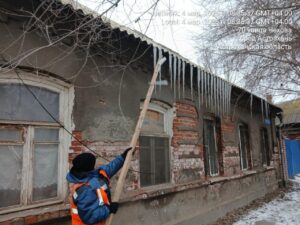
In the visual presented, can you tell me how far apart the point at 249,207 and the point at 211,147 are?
2.30m

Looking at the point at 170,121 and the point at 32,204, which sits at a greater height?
the point at 170,121

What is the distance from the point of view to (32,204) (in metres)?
3.54

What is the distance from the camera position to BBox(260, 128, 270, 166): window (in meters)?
11.2

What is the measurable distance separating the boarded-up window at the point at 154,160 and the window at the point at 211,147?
65.4 inches

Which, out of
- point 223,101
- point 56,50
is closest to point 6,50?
point 56,50

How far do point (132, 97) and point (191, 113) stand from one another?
6.74 ft

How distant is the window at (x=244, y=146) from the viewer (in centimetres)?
964

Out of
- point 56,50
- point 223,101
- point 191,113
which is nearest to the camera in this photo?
point 56,50

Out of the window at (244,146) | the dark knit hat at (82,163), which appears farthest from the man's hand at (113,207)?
the window at (244,146)

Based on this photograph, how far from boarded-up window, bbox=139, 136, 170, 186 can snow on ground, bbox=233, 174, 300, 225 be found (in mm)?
2348

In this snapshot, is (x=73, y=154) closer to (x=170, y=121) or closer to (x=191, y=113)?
(x=170, y=121)

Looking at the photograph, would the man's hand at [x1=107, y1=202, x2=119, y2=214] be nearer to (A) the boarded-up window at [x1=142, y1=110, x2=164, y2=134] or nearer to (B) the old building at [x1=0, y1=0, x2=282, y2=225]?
(B) the old building at [x1=0, y1=0, x2=282, y2=225]

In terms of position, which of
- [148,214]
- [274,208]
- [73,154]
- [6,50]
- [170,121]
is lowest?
[274,208]

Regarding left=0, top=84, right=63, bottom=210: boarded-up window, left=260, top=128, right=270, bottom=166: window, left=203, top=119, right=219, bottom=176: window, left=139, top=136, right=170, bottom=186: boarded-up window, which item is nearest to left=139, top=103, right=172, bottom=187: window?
left=139, top=136, right=170, bottom=186: boarded-up window
